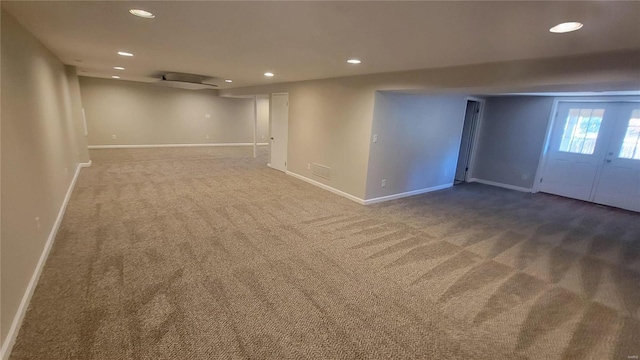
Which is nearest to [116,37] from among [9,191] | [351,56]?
[9,191]

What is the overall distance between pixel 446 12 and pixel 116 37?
323 centimetres

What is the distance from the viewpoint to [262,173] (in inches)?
272

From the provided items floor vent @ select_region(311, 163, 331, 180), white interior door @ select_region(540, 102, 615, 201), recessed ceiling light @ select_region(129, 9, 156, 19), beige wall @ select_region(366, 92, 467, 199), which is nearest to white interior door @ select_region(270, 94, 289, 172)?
floor vent @ select_region(311, 163, 331, 180)

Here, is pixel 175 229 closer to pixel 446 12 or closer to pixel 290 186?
pixel 290 186

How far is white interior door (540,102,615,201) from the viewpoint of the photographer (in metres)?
5.53

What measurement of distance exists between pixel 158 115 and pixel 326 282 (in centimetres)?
1006

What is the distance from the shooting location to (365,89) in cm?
470

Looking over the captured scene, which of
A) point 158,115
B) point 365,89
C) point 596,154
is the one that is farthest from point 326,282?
point 158,115

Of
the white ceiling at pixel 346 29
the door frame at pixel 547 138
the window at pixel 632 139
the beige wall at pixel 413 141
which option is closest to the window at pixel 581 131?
the door frame at pixel 547 138

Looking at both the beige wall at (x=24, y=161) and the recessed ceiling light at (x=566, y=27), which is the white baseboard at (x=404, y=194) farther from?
the beige wall at (x=24, y=161)

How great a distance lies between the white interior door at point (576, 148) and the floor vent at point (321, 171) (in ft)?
16.1

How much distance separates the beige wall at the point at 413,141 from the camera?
4.85m

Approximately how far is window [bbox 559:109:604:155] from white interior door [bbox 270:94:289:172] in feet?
20.0

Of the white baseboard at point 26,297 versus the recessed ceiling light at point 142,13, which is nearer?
the white baseboard at point 26,297
